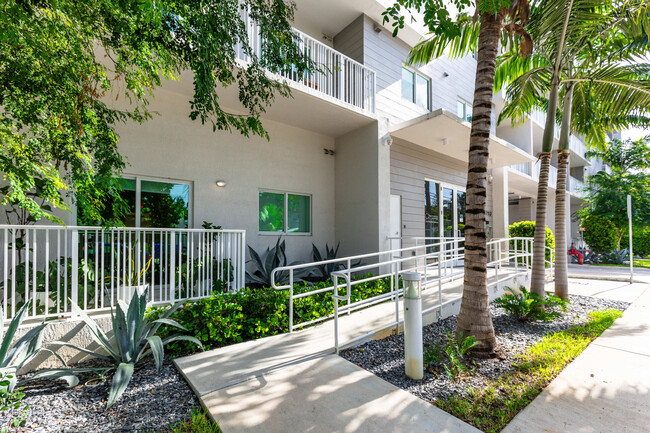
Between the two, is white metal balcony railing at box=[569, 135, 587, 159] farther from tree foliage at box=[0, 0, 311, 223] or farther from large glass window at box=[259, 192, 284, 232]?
tree foliage at box=[0, 0, 311, 223]

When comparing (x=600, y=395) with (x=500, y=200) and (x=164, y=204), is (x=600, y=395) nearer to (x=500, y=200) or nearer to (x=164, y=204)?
(x=164, y=204)

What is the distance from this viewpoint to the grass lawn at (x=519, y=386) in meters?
2.42

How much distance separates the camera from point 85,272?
12.4 feet

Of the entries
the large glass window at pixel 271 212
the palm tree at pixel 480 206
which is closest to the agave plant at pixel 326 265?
the large glass window at pixel 271 212

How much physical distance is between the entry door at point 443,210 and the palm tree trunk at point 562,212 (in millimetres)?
3186

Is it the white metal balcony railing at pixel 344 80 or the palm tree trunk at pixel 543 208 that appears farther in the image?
the white metal balcony railing at pixel 344 80

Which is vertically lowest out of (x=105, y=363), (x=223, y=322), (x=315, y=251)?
(x=105, y=363)

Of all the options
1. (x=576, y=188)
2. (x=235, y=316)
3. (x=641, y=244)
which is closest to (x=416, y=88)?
(x=235, y=316)

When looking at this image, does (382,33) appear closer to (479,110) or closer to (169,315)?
(479,110)

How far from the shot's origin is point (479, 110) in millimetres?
3697

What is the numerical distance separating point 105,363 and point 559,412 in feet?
14.7

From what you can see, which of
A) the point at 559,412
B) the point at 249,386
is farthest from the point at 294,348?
Answer: the point at 559,412

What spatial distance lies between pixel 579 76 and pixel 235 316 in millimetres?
7700

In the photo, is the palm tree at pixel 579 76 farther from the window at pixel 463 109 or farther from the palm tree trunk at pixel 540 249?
the window at pixel 463 109
